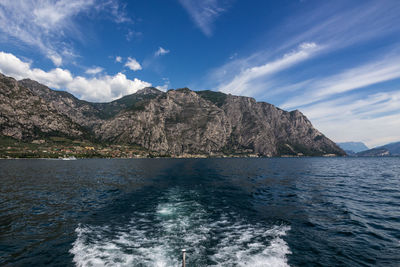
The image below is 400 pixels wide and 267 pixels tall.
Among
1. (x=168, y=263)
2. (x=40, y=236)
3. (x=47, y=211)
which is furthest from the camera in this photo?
(x=47, y=211)

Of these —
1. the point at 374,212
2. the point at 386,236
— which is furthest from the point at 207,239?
the point at 374,212

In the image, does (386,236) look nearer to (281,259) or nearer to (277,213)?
(277,213)

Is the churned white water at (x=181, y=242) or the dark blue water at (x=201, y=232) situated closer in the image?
the churned white water at (x=181, y=242)

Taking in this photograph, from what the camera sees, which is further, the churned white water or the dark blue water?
the dark blue water

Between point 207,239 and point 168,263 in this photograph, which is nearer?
point 168,263

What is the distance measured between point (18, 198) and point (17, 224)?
15670mm

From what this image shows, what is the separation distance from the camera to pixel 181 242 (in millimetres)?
15578

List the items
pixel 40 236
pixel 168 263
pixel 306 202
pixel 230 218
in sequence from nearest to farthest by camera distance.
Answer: pixel 168 263, pixel 40 236, pixel 230 218, pixel 306 202

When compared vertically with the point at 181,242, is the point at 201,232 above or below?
below

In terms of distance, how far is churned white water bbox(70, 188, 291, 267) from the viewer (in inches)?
498

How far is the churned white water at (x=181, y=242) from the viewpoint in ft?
41.5

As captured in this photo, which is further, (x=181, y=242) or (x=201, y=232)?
(x=201, y=232)

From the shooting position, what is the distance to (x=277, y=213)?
23.8 metres

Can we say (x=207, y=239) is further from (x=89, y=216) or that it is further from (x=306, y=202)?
(x=306, y=202)
